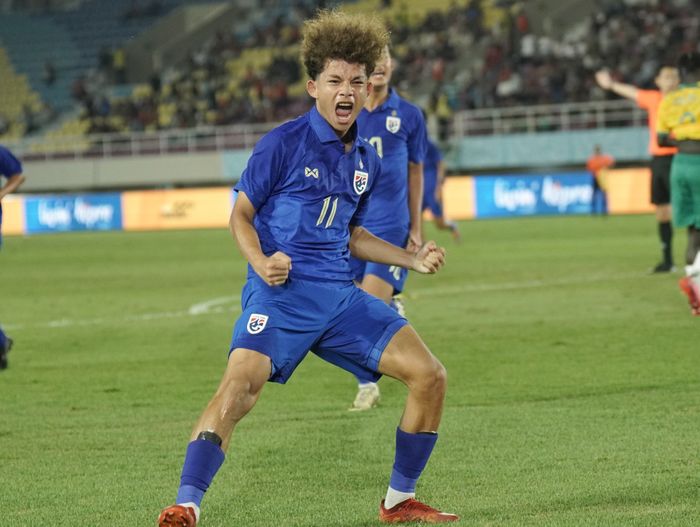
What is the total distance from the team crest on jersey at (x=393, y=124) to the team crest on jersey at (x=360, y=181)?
3.46 m

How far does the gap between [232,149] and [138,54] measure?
40.0 ft

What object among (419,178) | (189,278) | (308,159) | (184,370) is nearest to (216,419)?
(308,159)

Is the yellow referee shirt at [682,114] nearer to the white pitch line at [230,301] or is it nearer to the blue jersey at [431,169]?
the white pitch line at [230,301]

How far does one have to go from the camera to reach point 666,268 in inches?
645

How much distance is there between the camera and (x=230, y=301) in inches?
606

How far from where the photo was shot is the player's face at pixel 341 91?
16.4 ft

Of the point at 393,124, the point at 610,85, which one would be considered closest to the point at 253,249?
the point at 393,124

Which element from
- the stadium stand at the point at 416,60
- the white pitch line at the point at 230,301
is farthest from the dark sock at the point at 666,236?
the stadium stand at the point at 416,60

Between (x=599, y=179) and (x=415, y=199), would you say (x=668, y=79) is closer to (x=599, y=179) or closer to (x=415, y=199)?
(x=415, y=199)

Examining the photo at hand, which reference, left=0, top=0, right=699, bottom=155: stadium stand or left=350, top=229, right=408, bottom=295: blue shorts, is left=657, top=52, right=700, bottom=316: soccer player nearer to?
left=350, top=229, right=408, bottom=295: blue shorts

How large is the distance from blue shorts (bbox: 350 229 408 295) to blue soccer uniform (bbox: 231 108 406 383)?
10.6 feet

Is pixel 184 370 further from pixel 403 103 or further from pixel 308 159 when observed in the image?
pixel 308 159

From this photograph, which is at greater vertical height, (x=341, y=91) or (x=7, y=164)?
(x=341, y=91)

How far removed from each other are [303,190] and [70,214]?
34.0 meters
